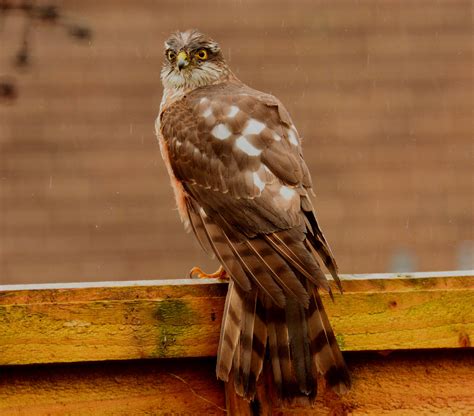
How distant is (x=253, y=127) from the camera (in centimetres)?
326

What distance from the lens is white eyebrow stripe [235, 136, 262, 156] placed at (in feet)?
10.4

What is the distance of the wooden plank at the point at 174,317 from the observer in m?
2.23

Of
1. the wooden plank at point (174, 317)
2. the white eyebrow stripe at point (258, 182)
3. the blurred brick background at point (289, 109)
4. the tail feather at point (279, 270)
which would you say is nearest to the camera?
the wooden plank at point (174, 317)

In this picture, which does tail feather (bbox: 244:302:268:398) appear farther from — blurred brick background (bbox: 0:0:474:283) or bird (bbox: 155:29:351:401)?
blurred brick background (bbox: 0:0:474:283)

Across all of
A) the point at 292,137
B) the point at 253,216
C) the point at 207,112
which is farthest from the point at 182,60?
the point at 253,216

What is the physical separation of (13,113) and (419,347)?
20.0ft

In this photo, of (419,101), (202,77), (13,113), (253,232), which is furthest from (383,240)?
(253,232)

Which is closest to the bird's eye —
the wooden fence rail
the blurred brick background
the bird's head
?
the bird's head

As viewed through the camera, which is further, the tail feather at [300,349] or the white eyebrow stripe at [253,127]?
the white eyebrow stripe at [253,127]

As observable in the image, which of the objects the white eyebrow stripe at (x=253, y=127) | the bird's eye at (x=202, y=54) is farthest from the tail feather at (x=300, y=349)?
the bird's eye at (x=202, y=54)

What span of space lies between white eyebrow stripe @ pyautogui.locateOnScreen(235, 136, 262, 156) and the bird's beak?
113 centimetres

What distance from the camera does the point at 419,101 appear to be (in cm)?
821

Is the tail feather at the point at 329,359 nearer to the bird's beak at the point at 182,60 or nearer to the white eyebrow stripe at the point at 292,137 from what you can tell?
the white eyebrow stripe at the point at 292,137

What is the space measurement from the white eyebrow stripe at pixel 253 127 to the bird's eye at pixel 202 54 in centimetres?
121
